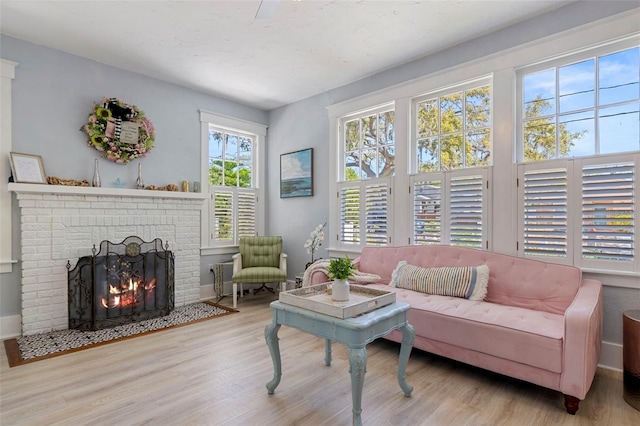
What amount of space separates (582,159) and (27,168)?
4.97 metres

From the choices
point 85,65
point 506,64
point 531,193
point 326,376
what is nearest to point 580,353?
point 531,193

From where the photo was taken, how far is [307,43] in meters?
3.36

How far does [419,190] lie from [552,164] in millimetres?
1213

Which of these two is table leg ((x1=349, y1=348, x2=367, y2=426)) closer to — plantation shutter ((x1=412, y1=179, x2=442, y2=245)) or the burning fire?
plantation shutter ((x1=412, y1=179, x2=442, y2=245))

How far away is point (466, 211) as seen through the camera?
3.30 metres

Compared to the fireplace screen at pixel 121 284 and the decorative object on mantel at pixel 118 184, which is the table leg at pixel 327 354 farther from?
the decorative object on mantel at pixel 118 184

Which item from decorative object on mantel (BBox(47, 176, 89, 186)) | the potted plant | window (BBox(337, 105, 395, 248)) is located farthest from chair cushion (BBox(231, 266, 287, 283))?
the potted plant

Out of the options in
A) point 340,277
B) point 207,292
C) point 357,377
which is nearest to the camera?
point 357,377

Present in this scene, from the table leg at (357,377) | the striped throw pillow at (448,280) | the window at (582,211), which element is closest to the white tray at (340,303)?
the table leg at (357,377)

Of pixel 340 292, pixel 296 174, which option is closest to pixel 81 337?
pixel 340 292

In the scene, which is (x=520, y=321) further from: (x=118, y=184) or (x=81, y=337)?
(x=118, y=184)

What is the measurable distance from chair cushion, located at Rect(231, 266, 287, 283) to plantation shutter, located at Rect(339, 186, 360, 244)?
0.94 metres

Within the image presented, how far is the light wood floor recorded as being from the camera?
196 centimetres

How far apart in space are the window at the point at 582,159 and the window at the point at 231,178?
3643 millimetres
